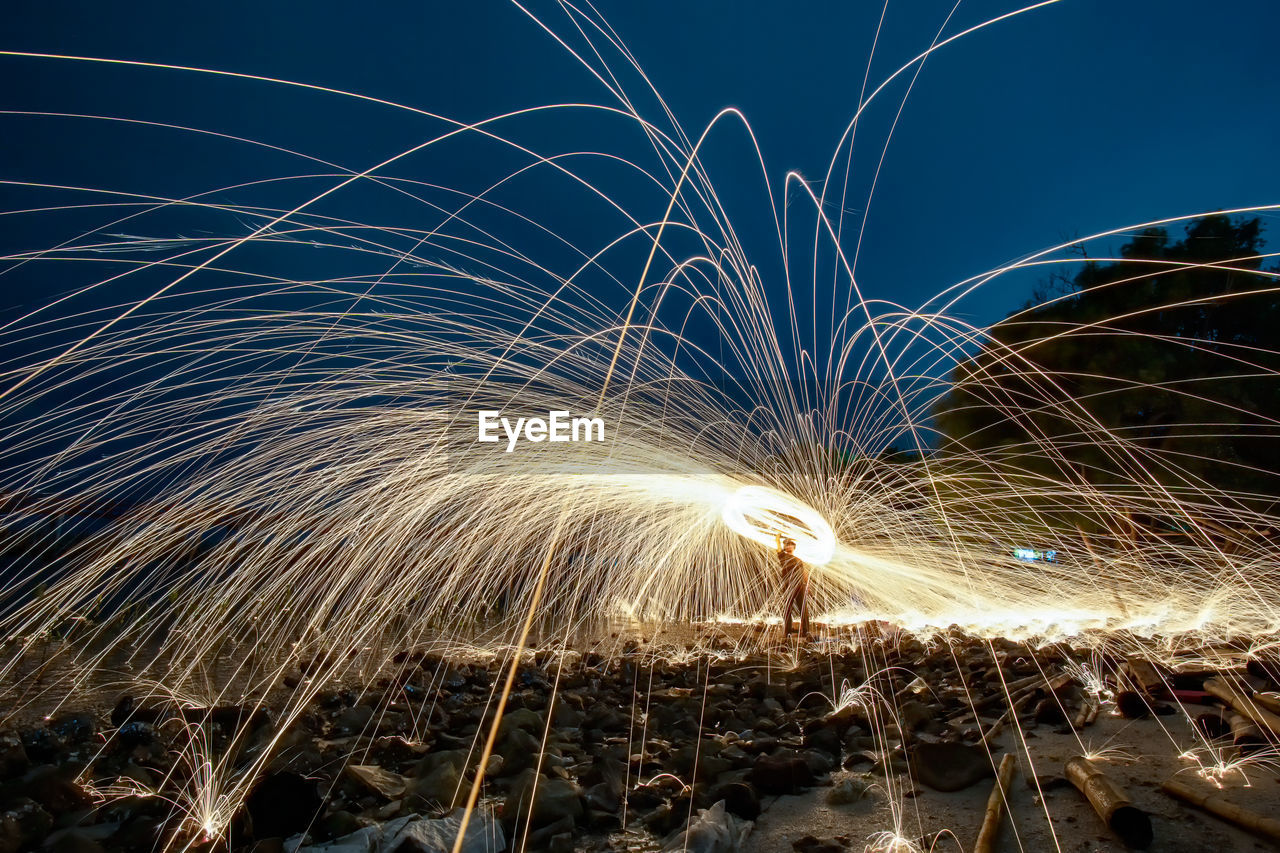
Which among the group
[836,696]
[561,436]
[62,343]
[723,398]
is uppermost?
[723,398]

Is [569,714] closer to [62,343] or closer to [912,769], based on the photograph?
[912,769]

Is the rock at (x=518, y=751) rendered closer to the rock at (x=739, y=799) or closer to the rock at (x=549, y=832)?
the rock at (x=549, y=832)

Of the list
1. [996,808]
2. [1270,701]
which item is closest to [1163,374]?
[1270,701]

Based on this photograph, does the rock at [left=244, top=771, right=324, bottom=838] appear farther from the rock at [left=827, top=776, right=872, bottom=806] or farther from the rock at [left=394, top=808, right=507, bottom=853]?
the rock at [left=827, top=776, right=872, bottom=806]

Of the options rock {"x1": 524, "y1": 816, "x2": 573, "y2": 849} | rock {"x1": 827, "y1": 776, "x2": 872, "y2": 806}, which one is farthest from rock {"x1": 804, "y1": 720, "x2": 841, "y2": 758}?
rock {"x1": 524, "y1": 816, "x2": 573, "y2": 849}

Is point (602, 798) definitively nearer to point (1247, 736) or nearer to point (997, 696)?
point (997, 696)

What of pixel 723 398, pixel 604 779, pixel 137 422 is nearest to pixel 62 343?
pixel 137 422

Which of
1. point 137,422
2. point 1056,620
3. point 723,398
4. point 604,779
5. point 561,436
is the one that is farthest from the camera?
point 1056,620

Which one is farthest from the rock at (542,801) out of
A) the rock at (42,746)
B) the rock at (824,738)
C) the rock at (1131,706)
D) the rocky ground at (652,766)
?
the rock at (1131,706)
